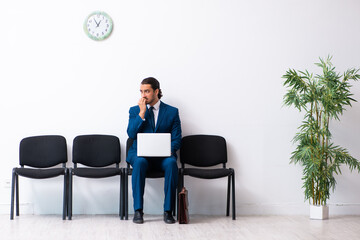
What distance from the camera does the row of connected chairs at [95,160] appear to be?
4613 millimetres

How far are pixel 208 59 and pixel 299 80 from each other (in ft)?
3.23

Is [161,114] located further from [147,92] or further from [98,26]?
[98,26]

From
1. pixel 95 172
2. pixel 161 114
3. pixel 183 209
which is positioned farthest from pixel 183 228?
pixel 161 114

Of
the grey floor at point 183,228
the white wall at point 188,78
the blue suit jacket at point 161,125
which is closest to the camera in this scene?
the grey floor at point 183,228

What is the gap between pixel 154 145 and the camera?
14.9 feet

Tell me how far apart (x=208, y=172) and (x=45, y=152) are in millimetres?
1658

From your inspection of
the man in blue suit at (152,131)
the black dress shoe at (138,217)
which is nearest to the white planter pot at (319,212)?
the man in blue suit at (152,131)

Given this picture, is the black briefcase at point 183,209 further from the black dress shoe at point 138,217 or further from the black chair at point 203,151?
the black chair at point 203,151

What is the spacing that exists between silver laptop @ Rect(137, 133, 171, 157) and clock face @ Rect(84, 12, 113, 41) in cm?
122

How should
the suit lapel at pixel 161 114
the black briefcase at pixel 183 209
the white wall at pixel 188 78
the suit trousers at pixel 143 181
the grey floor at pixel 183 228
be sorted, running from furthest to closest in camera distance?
1. the white wall at pixel 188 78
2. the suit lapel at pixel 161 114
3. the suit trousers at pixel 143 181
4. the black briefcase at pixel 183 209
5. the grey floor at pixel 183 228

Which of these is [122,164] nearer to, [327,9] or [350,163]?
[350,163]

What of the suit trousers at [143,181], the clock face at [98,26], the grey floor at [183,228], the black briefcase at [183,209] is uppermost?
the clock face at [98,26]

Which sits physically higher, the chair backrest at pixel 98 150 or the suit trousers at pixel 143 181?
the chair backrest at pixel 98 150

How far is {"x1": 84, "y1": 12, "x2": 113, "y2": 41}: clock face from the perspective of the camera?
5.01 metres
